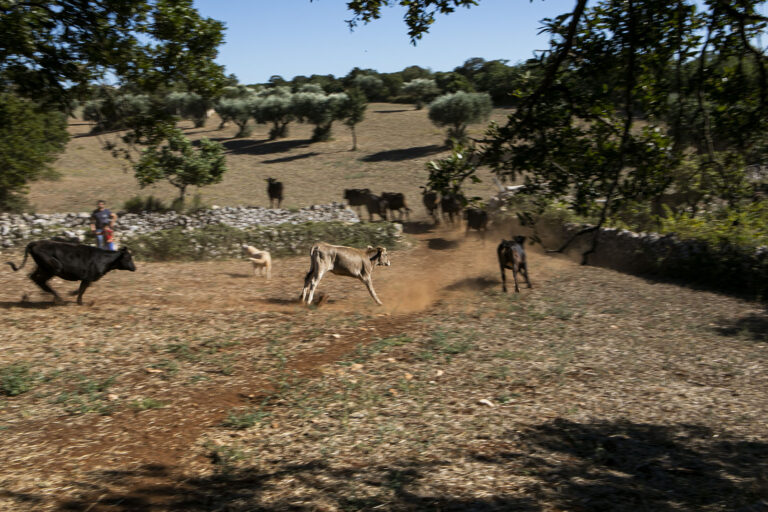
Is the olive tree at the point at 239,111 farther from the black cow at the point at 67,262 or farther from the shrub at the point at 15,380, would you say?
the shrub at the point at 15,380

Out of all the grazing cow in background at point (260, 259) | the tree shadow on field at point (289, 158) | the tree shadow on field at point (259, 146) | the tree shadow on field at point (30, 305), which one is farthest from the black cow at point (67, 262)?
the tree shadow on field at point (259, 146)

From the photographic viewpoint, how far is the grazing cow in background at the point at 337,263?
12.8 metres

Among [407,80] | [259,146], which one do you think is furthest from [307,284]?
[407,80]

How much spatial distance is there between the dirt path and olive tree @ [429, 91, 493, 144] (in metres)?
29.4

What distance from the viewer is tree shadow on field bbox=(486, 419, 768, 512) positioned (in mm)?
5418

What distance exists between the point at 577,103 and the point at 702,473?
3985 mm

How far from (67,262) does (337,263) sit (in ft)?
17.6

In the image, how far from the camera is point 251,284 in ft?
49.4

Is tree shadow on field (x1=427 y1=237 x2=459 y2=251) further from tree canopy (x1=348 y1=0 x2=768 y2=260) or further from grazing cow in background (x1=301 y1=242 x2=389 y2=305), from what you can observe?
tree canopy (x1=348 y1=0 x2=768 y2=260)

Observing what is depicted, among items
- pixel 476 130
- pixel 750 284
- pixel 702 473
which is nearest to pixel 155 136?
pixel 702 473

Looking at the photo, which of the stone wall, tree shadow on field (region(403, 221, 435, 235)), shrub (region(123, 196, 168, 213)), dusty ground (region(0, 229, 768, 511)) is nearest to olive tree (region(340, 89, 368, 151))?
tree shadow on field (region(403, 221, 435, 235))

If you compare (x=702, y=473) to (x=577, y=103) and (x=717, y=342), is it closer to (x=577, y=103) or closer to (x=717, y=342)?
(x=577, y=103)

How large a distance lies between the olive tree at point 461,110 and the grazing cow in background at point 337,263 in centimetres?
3463

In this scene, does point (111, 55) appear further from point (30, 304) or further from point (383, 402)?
point (383, 402)
